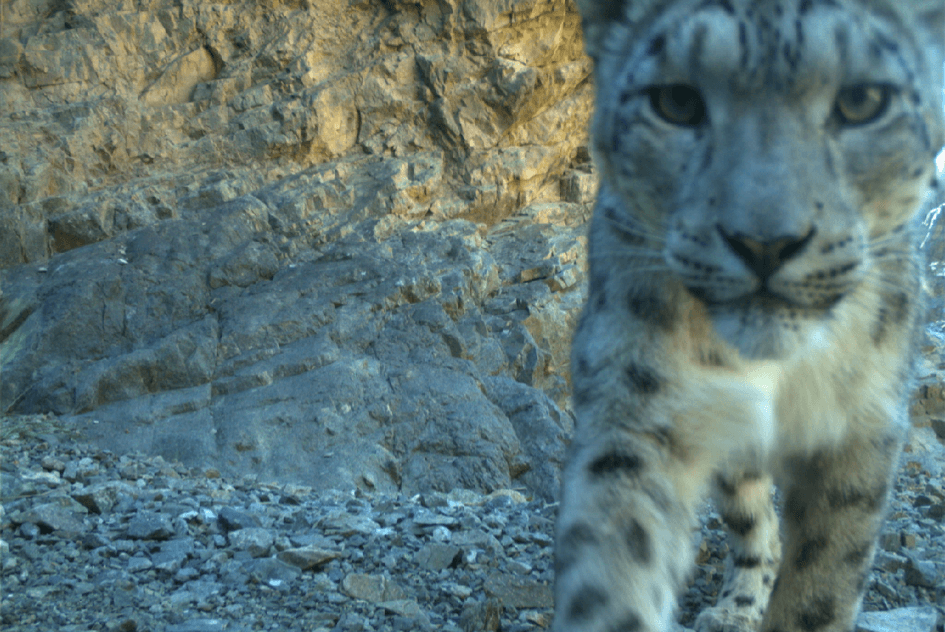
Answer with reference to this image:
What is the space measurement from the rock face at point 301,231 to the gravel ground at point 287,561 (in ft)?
9.66

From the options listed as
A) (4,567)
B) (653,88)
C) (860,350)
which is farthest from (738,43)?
(4,567)

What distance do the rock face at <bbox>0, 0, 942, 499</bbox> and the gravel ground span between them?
2.94 meters

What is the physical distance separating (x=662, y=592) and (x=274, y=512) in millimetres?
2885

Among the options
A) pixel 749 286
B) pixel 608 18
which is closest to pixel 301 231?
pixel 608 18

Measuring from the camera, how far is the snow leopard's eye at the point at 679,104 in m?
2.16

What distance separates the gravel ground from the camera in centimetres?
310

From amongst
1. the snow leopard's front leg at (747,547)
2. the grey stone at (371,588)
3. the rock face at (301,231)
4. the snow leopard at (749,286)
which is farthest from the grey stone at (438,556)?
the rock face at (301,231)

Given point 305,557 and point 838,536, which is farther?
point 305,557

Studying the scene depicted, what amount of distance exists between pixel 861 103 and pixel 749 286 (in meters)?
0.59

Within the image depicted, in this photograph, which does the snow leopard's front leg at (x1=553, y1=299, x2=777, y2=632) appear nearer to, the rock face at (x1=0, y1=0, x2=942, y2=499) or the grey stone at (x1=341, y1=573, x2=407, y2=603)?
the grey stone at (x1=341, y1=573, x2=407, y2=603)

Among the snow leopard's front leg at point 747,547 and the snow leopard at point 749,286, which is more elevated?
the snow leopard at point 749,286

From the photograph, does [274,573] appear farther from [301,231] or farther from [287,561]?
[301,231]

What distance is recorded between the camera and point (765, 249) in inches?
74.7

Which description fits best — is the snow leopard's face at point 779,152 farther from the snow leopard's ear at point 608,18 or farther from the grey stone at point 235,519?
the grey stone at point 235,519
